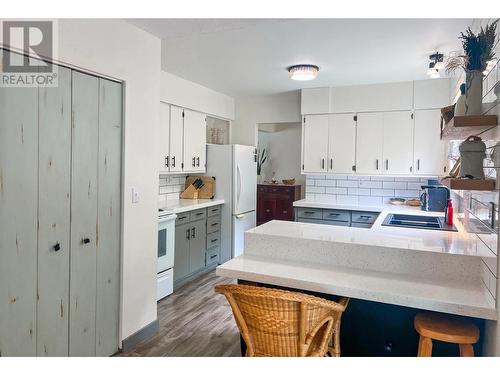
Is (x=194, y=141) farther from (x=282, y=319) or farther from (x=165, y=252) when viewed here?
(x=282, y=319)

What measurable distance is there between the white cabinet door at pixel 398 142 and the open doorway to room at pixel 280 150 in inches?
68.1

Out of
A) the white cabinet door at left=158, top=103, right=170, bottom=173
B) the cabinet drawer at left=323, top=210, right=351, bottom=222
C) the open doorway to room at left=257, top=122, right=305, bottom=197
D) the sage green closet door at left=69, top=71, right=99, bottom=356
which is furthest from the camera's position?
the open doorway to room at left=257, top=122, right=305, bottom=197

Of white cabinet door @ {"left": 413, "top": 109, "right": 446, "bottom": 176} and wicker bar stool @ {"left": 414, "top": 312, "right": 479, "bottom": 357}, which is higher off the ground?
white cabinet door @ {"left": 413, "top": 109, "right": 446, "bottom": 176}

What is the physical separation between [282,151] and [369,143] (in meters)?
1.89

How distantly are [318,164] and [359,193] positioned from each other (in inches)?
27.2

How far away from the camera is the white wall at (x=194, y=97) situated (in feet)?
13.9

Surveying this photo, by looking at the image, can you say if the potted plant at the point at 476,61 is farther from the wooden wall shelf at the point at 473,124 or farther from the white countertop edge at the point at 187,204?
the white countertop edge at the point at 187,204

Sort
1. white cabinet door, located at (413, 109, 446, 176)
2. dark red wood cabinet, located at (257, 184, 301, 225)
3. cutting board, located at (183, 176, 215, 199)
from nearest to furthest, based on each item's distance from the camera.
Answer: white cabinet door, located at (413, 109, 446, 176), cutting board, located at (183, 176, 215, 199), dark red wood cabinet, located at (257, 184, 301, 225)

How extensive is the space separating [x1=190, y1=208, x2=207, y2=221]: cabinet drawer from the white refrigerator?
447 millimetres

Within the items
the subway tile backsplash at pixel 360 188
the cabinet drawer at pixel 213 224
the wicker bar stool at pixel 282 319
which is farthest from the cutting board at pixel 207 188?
the wicker bar stool at pixel 282 319

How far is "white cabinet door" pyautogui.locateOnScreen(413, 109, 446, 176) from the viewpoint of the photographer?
4348 mm

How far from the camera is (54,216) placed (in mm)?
2115

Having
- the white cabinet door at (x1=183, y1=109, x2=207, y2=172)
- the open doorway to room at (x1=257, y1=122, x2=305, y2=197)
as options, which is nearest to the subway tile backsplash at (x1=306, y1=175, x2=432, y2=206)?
the open doorway to room at (x1=257, y1=122, x2=305, y2=197)

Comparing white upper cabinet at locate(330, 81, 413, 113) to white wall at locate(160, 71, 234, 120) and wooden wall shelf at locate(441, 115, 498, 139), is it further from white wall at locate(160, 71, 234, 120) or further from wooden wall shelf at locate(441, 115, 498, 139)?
wooden wall shelf at locate(441, 115, 498, 139)
